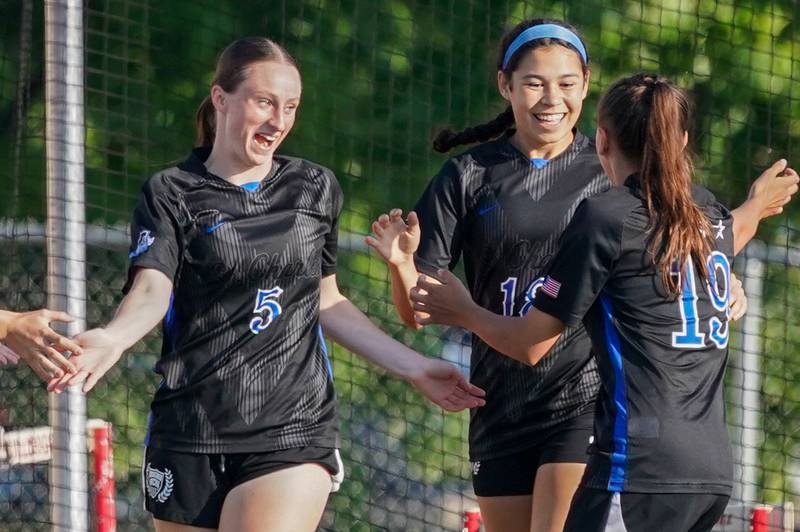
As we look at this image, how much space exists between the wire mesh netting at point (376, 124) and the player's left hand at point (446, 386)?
3.44 metres

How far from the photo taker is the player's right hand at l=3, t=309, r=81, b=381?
3.52 m

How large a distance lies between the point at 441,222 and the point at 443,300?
44 centimetres

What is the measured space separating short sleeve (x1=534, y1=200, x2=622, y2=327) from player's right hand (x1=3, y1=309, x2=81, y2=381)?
1196mm

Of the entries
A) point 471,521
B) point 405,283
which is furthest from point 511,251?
point 471,521

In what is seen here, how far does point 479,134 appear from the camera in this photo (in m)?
4.38

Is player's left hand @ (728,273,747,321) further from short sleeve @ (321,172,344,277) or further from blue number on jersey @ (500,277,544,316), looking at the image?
short sleeve @ (321,172,344,277)

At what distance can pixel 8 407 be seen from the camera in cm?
721

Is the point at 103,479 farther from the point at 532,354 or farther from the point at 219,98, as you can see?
the point at 532,354

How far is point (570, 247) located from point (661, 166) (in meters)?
0.28

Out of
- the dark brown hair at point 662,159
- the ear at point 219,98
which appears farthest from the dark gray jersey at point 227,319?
the dark brown hair at point 662,159

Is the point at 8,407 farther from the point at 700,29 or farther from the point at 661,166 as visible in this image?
the point at 661,166

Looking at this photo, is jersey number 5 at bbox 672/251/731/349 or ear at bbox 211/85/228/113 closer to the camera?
jersey number 5 at bbox 672/251/731/349

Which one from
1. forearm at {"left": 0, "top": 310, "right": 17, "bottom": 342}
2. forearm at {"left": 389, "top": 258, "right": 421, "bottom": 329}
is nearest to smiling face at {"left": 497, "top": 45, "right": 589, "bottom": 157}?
forearm at {"left": 389, "top": 258, "right": 421, "bottom": 329}

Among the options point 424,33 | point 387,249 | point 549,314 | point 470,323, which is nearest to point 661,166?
point 549,314
